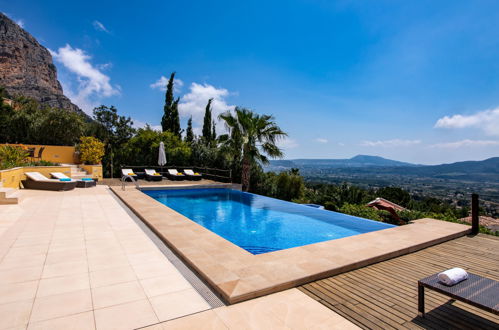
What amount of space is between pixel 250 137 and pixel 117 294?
1041 centimetres

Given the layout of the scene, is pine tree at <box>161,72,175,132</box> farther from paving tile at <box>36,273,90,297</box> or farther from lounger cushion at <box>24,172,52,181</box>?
paving tile at <box>36,273,90,297</box>

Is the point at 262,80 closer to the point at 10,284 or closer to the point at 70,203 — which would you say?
the point at 70,203

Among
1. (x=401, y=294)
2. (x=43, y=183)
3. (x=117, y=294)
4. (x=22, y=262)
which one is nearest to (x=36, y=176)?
(x=43, y=183)

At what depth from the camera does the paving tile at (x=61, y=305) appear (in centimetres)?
246

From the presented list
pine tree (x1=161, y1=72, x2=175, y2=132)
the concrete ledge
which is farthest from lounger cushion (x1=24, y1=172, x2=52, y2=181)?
pine tree (x1=161, y1=72, x2=175, y2=132)

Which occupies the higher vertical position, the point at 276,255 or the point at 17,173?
the point at 17,173

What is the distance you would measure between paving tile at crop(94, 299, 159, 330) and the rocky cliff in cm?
6141

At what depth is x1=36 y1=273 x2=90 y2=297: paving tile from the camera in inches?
114

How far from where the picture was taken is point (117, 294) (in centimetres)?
288

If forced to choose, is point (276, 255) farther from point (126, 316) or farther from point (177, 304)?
point (126, 316)

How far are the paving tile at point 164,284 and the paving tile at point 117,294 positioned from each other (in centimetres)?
8

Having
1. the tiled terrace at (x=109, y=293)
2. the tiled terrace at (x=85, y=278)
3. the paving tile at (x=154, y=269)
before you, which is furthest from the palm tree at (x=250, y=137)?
the paving tile at (x=154, y=269)

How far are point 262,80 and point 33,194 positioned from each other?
12.2 meters

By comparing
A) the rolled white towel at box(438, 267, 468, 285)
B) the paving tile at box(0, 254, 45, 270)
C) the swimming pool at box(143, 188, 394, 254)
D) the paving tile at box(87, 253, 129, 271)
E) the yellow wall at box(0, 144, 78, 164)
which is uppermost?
the yellow wall at box(0, 144, 78, 164)
